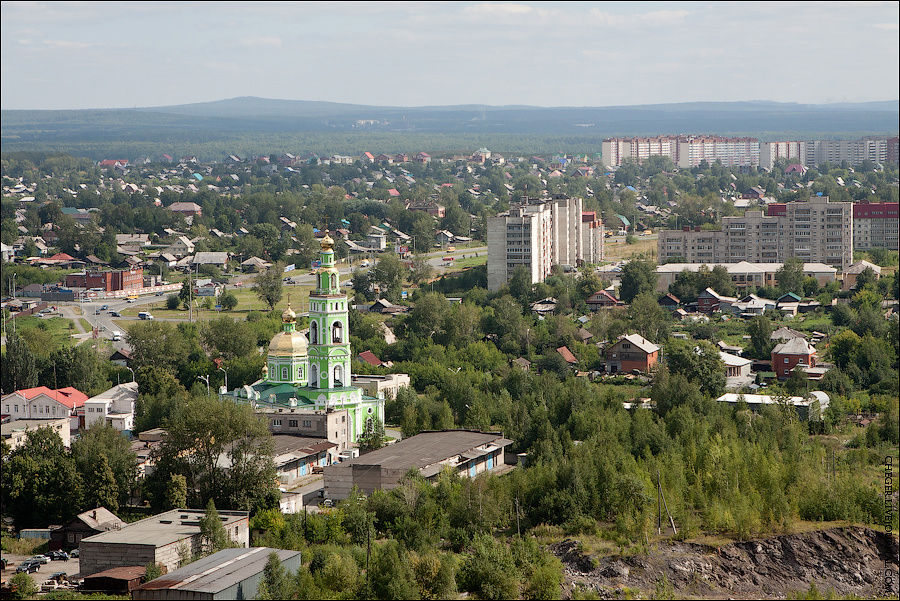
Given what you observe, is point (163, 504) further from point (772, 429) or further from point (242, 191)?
point (242, 191)

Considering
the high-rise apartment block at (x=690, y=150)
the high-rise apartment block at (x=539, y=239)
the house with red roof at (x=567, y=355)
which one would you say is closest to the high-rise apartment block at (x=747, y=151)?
the high-rise apartment block at (x=690, y=150)

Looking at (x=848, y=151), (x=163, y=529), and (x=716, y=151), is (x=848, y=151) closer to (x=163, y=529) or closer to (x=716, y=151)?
(x=716, y=151)

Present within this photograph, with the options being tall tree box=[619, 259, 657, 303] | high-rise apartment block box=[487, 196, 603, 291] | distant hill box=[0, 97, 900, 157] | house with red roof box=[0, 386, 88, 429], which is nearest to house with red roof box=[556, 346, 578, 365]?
tall tree box=[619, 259, 657, 303]

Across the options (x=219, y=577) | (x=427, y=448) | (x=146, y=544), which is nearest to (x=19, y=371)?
(x=427, y=448)

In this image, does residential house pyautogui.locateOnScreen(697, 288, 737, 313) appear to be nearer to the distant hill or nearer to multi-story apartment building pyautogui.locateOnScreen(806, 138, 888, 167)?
multi-story apartment building pyautogui.locateOnScreen(806, 138, 888, 167)

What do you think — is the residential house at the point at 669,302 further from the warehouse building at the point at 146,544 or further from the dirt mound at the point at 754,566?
the warehouse building at the point at 146,544

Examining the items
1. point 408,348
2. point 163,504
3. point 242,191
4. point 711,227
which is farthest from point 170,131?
point 163,504
